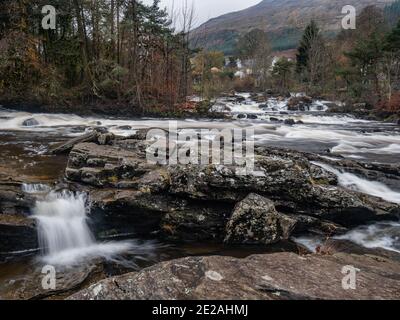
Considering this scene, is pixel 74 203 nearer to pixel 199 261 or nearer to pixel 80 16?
pixel 199 261

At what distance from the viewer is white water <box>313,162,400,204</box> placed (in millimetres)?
8320

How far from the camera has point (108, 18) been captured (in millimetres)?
26469

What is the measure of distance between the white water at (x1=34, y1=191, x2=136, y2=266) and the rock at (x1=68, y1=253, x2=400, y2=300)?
262 centimetres

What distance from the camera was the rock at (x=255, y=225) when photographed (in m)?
6.31

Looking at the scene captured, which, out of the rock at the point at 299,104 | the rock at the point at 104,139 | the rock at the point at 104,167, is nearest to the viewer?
the rock at the point at 104,167

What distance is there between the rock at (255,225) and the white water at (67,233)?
6.40ft

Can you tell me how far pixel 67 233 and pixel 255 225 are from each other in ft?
11.3

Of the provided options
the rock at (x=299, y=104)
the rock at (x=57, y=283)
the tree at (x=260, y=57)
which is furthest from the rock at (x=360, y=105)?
the rock at (x=57, y=283)

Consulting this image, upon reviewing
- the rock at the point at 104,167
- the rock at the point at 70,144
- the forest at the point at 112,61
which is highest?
the forest at the point at 112,61

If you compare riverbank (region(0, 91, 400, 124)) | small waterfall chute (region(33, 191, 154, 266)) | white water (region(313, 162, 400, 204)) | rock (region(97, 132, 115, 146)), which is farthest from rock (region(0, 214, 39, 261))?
riverbank (region(0, 91, 400, 124))

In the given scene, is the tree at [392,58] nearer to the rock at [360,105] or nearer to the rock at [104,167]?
the rock at [360,105]

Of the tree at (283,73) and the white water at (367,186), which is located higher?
the tree at (283,73)

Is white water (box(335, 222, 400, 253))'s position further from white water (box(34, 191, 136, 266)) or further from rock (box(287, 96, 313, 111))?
rock (box(287, 96, 313, 111))
